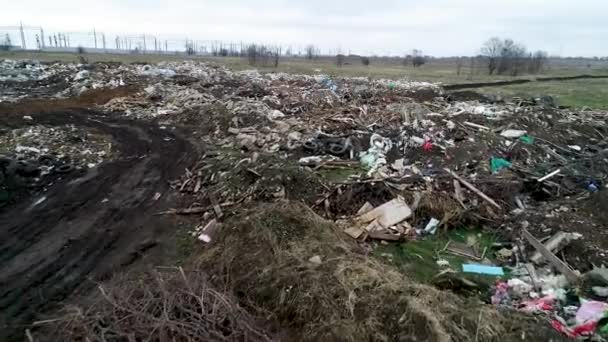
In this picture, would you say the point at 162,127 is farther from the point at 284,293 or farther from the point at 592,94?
the point at 592,94

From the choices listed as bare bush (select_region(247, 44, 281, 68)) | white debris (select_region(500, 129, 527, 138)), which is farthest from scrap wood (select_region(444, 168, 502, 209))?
bare bush (select_region(247, 44, 281, 68))

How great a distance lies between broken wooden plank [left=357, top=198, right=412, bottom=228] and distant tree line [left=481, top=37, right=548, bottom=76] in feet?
141

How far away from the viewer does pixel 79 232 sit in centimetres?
593

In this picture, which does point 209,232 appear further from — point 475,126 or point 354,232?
point 475,126

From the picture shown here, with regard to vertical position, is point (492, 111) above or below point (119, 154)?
above

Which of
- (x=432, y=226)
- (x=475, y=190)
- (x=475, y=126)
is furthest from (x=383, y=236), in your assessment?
(x=475, y=126)

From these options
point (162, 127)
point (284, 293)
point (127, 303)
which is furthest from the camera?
point (162, 127)


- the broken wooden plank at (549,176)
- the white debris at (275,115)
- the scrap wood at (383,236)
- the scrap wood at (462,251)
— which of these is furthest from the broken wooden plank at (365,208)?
the white debris at (275,115)

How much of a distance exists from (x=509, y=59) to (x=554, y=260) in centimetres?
4568

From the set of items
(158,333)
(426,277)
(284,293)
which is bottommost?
(426,277)

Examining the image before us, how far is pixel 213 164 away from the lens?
8.54m

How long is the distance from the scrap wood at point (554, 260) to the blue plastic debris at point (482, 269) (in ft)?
2.13

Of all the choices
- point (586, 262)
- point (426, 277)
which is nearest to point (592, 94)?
point (586, 262)

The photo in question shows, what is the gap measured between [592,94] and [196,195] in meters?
26.2
